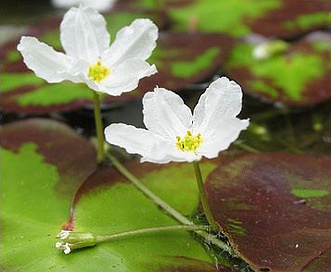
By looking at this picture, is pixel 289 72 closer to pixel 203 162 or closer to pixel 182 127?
pixel 203 162

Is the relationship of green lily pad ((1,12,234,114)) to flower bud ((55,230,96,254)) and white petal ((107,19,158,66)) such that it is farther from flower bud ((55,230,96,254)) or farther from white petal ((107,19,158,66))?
→ flower bud ((55,230,96,254))

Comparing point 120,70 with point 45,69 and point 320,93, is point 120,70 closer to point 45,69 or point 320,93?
point 45,69

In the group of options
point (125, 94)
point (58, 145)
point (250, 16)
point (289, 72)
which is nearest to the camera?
point (58, 145)

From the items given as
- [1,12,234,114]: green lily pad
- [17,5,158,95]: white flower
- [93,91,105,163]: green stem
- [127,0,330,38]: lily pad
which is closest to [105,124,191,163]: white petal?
[17,5,158,95]: white flower

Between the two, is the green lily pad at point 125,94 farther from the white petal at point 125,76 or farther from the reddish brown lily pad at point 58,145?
the white petal at point 125,76

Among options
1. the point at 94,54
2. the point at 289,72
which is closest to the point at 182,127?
the point at 94,54

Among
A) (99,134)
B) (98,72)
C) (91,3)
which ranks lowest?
(91,3)

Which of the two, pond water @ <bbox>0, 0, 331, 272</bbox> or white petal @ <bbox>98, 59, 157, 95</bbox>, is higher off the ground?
white petal @ <bbox>98, 59, 157, 95</bbox>
